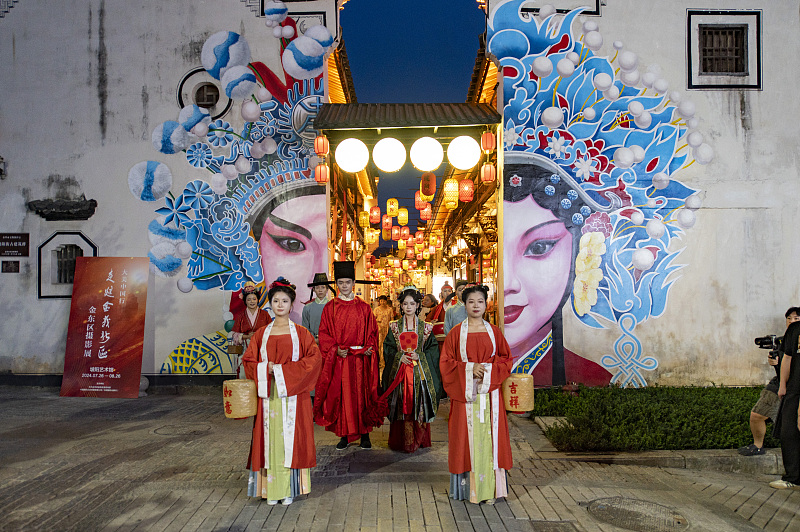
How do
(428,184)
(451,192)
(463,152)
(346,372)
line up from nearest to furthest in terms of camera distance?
(346,372) → (463,152) → (428,184) → (451,192)

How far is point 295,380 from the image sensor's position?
15.7ft

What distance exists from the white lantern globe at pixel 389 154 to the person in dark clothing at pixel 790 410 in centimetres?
559

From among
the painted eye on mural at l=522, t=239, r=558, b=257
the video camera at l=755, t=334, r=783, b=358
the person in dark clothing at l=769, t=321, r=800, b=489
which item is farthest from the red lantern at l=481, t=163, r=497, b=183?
the person in dark clothing at l=769, t=321, r=800, b=489

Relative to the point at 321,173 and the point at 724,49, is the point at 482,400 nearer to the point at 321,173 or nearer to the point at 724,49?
the point at 321,173

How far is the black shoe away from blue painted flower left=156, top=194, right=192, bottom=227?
28.7 feet

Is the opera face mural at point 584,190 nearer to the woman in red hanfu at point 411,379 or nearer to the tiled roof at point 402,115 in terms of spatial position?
the tiled roof at point 402,115

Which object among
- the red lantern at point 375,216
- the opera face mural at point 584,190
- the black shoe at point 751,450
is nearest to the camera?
the black shoe at point 751,450

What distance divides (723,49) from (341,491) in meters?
9.57

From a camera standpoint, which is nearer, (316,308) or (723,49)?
(316,308)

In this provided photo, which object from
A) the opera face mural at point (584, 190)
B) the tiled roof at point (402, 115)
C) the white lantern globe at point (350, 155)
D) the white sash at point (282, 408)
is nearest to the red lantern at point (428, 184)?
the tiled roof at point (402, 115)

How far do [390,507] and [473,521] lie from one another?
0.73 m

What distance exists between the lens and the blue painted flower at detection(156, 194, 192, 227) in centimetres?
963

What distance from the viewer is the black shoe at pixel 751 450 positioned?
6062mm

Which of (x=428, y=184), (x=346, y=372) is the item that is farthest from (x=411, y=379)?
(x=428, y=184)
